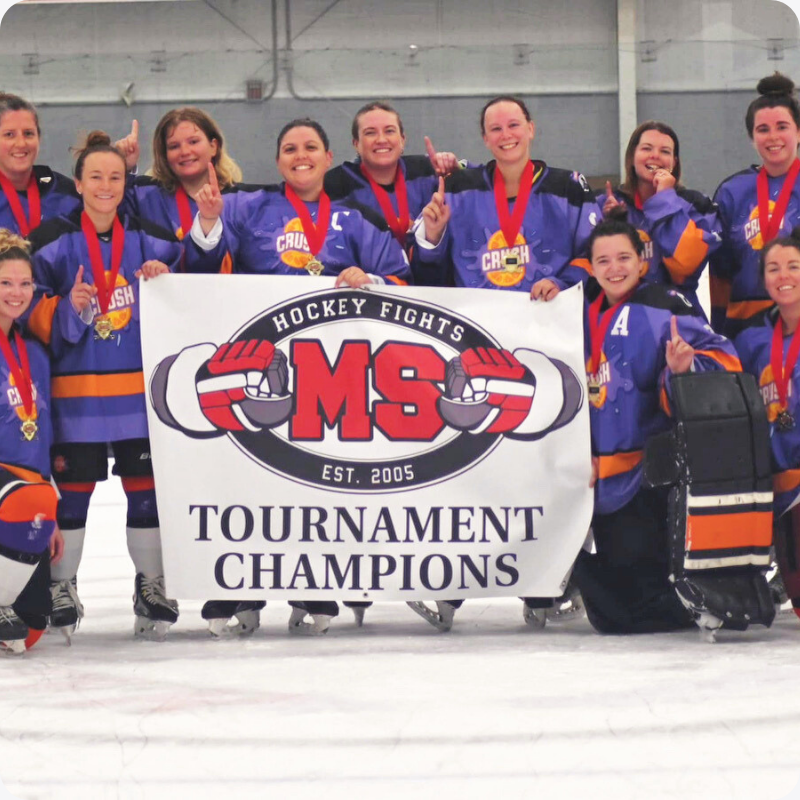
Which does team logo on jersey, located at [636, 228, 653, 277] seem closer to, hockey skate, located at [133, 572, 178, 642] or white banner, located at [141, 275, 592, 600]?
white banner, located at [141, 275, 592, 600]

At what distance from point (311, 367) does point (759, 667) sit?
4.54 feet

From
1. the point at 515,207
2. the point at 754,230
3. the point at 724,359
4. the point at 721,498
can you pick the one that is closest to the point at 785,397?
the point at 724,359

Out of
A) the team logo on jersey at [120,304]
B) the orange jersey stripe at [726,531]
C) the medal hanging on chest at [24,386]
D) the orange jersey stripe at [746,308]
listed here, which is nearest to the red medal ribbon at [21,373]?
the medal hanging on chest at [24,386]

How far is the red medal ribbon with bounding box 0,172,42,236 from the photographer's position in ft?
12.0

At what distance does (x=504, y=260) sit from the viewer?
11.8 feet

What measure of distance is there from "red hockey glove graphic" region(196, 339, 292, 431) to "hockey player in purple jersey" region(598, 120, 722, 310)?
3.49 ft

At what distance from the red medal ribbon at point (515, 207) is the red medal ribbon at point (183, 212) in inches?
34.7

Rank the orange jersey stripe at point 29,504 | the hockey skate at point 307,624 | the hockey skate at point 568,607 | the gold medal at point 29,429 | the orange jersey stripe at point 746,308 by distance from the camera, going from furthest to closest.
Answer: the orange jersey stripe at point 746,308, the hockey skate at point 568,607, the hockey skate at point 307,624, the gold medal at point 29,429, the orange jersey stripe at point 29,504

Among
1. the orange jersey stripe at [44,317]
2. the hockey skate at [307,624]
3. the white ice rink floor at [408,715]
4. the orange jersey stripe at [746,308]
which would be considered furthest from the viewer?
the orange jersey stripe at [746,308]

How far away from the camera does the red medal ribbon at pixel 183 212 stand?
12.0 ft

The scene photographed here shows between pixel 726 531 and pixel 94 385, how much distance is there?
1.69 metres

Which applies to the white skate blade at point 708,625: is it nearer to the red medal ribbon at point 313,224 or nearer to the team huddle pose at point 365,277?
the team huddle pose at point 365,277

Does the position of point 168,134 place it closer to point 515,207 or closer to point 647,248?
point 515,207

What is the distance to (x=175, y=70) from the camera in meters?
12.8
